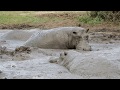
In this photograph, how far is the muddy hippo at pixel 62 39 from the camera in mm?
8641

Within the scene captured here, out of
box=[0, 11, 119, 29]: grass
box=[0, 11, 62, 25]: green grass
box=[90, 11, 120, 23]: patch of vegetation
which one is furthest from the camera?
box=[0, 11, 62, 25]: green grass

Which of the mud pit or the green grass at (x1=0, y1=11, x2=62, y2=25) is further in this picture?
the green grass at (x1=0, y1=11, x2=62, y2=25)

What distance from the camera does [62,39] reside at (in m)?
8.74

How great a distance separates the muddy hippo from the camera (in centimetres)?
864

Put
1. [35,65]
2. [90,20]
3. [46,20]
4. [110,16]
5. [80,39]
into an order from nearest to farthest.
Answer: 1. [35,65]
2. [80,39]
3. [110,16]
4. [90,20]
5. [46,20]

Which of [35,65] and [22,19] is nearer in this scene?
[35,65]

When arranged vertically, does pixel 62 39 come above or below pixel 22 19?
above

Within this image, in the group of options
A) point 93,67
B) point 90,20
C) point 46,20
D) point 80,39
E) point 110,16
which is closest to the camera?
point 93,67

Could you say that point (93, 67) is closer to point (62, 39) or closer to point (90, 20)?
point (62, 39)

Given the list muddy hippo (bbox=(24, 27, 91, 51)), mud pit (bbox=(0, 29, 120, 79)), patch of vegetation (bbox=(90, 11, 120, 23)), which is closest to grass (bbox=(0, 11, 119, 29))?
patch of vegetation (bbox=(90, 11, 120, 23))

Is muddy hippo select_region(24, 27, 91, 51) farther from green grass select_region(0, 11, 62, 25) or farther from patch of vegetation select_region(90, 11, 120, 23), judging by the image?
green grass select_region(0, 11, 62, 25)

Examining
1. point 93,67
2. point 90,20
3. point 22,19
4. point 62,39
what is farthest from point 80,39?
point 22,19

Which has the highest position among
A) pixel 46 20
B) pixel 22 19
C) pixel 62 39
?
pixel 62 39
